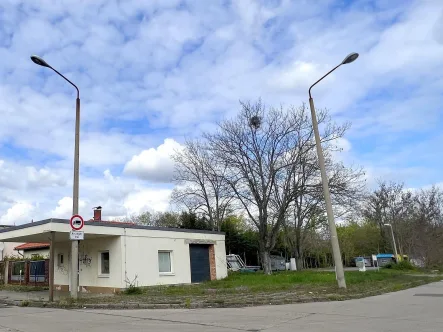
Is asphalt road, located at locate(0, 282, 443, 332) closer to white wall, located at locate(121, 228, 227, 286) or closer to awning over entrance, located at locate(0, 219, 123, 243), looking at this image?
awning over entrance, located at locate(0, 219, 123, 243)

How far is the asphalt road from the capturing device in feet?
30.9

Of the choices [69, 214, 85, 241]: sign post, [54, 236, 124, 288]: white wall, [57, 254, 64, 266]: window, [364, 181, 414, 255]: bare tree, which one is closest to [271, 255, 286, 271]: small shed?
[364, 181, 414, 255]: bare tree

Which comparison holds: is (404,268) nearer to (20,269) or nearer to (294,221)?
(294,221)

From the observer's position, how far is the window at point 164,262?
2388 centimetres

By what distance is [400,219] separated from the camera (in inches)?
1951

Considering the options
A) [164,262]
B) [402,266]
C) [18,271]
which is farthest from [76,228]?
[402,266]

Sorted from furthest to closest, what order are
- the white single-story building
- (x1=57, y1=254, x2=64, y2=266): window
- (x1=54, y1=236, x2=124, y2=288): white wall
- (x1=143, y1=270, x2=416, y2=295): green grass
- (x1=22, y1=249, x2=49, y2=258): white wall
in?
(x1=22, y1=249, x2=49, y2=258): white wall < (x1=57, y1=254, x2=64, y2=266): window < (x1=54, y1=236, x2=124, y2=288): white wall < the white single-story building < (x1=143, y1=270, x2=416, y2=295): green grass

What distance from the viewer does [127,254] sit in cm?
2191

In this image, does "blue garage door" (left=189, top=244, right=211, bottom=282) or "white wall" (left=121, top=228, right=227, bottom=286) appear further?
"blue garage door" (left=189, top=244, right=211, bottom=282)

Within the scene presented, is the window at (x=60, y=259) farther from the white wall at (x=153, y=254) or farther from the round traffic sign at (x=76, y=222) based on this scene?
the round traffic sign at (x=76, y=222)

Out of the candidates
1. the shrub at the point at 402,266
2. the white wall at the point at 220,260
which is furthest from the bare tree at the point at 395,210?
the white wall at the point at 220,260

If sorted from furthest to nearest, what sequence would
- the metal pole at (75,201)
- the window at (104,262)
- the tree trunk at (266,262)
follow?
the tree trunk at (266,262) < the window at (104,262) < the metal pole at (75,201)

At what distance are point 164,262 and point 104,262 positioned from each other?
3.32m

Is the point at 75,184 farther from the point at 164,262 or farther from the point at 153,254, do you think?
the point at 164,262
